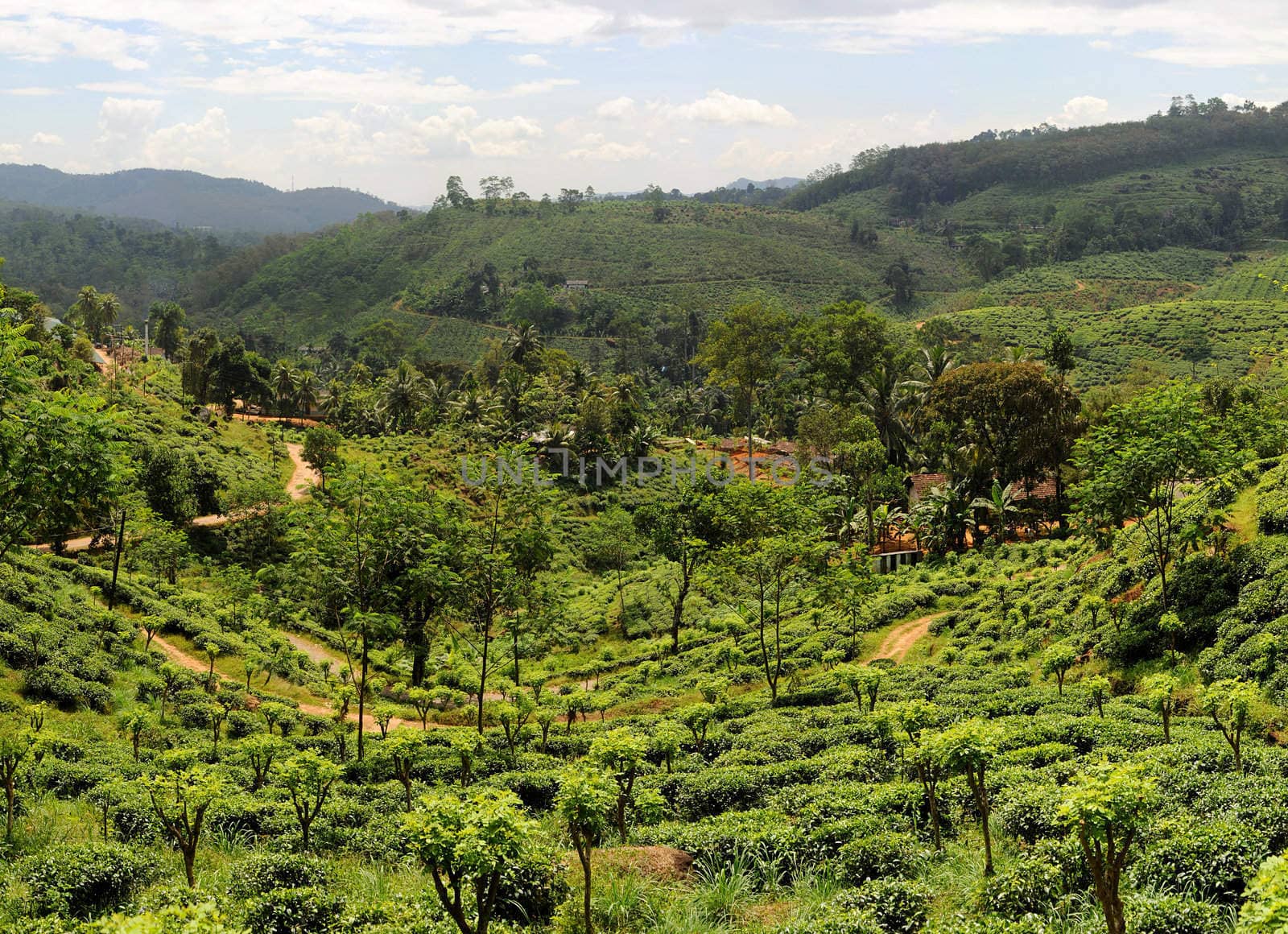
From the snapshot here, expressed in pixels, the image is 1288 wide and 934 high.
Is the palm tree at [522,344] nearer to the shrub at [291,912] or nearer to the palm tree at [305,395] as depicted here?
the palm tree at [305,395]

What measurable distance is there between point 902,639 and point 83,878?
22459mm

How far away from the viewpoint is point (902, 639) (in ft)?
88.6

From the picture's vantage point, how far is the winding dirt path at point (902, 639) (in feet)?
84.6

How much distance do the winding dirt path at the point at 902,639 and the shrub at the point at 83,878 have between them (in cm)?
→ 1979

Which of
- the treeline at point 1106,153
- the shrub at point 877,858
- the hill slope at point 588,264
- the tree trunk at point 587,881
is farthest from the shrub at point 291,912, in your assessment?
the treeline at point 1106,153

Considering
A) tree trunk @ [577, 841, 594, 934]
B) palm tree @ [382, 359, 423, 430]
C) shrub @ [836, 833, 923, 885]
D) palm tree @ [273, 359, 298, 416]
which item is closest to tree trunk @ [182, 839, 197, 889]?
tree trunk @ [577, 841, 594, 934]

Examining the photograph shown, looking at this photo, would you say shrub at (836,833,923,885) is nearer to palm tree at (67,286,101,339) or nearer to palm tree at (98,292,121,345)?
palm tree at (67,286,101,339)

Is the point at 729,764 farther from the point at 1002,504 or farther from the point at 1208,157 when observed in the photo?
the point at 1208,157

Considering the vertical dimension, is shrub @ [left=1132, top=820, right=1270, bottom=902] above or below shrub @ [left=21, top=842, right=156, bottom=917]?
above

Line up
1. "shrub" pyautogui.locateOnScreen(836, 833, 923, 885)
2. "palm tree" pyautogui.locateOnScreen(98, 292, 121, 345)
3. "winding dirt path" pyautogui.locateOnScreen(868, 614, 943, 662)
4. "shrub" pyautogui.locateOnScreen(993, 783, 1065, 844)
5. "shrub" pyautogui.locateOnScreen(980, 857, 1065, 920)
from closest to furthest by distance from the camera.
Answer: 1. "shrub" pyautogui.locateOnScreen(980, 857, 1065, 920)
2. "shrub" pyautogui.locateOnScreen(836, 833, 923, 885)
3. "shrub" pyautogui.locateOnScreen(993, 783, 1065, 844)
4. "winding dirt path" pyautogui.locateOnScreen(868, 614, 943, 662)
5. "palm tree" pyautogui.locateOnScreen(98, 292, 121, 345)

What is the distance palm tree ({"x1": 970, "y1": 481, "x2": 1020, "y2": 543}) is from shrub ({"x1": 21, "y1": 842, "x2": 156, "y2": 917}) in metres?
33.8

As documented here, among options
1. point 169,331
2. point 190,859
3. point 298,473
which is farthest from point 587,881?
point 169,331

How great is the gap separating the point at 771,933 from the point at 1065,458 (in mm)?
34909

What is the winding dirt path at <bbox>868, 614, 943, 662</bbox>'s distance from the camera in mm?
25781
